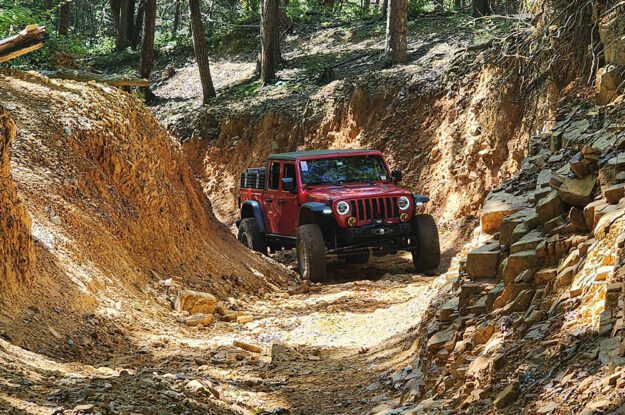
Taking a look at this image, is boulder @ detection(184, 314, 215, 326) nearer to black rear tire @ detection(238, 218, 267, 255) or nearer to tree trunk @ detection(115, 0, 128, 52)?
black rear tire @ detection(238, 218, 267, 255)

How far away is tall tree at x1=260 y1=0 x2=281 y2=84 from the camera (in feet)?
72.7

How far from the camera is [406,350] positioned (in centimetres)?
746

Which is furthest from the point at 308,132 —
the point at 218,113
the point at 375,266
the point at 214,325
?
the point at 214,325

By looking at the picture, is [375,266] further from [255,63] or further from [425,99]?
[255,63]

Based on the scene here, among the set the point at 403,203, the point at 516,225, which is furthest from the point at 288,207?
the point at 516,225

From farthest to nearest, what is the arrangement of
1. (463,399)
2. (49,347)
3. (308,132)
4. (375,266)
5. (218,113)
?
(218,113) → (308,132) → (375,266) → (49,347) → (463,399)

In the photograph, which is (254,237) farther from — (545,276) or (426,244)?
(545,276)

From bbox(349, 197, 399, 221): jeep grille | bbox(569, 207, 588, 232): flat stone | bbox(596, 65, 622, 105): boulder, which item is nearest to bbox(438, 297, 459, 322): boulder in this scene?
bbox(569, 207, 588, 232): flat stone

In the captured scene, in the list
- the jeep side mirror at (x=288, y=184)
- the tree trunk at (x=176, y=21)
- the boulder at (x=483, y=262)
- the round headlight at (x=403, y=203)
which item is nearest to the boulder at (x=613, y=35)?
the boulder at (x=483, y=262)

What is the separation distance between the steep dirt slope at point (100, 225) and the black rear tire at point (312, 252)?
1.93 ft

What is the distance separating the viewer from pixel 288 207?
45.0ft

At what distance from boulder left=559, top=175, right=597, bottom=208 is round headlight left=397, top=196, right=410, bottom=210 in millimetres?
6357

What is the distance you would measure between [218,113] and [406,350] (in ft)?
52.8

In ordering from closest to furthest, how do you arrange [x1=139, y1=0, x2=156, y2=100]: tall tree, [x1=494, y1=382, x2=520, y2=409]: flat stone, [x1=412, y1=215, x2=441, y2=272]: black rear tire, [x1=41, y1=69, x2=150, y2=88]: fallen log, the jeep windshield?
[x1=494, y1=382, x2=520, y2=409]: flat stone < [x1=412, y1=215, x2=441, y2=272]: black rear tire < [x1=41, y1=69, x2=150, y2=88]: fallen log < the jeep windshield < [x1=139, y1=0, x2=156, y2=100]: tall tree
